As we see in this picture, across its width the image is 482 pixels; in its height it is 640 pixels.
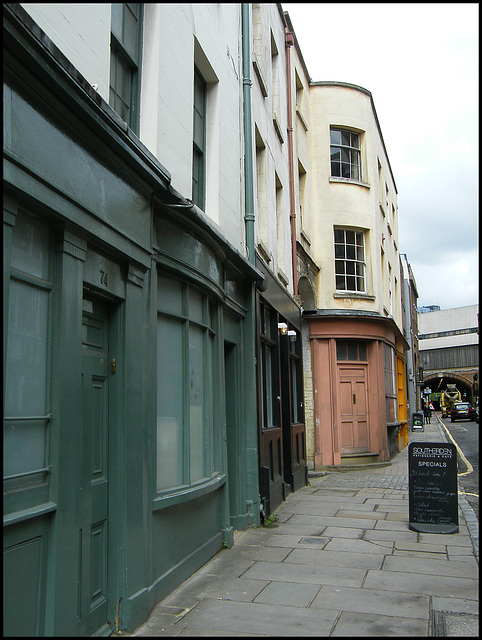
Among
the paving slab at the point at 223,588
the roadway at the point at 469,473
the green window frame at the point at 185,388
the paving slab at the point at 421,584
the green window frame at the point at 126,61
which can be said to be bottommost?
the roadway at the point at 469,473

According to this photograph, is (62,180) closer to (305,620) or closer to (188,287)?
(188,287)

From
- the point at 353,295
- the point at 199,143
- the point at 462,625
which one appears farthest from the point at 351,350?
the point at 462,625

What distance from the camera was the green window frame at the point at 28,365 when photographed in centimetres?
355

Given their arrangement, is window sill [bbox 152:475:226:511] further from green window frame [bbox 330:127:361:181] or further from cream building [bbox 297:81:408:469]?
green window frame [bbox 330:127:361:181]

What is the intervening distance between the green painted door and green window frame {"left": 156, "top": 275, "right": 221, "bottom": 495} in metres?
0.93

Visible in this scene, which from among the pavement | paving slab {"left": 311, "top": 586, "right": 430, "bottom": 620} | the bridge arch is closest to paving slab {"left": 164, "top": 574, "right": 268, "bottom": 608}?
the pavement

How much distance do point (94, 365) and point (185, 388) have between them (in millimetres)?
1770

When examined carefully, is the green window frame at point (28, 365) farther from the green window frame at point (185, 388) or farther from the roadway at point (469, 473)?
the roadway at point (469, 473)

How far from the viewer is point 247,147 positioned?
973 centimetres

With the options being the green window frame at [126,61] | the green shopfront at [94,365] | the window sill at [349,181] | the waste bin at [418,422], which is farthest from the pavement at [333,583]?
the waste bin at [418,422]

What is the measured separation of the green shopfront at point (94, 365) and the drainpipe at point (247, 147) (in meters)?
2.46

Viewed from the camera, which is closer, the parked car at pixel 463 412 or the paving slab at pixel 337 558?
the paving slab at pixel 337 558

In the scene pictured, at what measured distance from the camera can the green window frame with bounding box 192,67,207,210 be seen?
7797mm

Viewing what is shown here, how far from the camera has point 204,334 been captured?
23.6 ft
